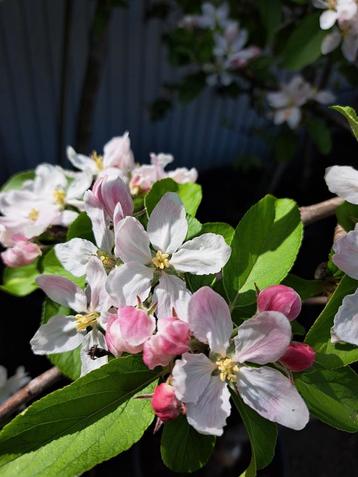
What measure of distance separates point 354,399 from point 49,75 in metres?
2.22

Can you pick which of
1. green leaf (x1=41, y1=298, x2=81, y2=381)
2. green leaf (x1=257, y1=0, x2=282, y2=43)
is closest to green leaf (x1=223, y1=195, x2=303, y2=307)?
green leaf (x1=41, y1=298, x2=81, y2=381)

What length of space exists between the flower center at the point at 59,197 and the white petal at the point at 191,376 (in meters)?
0.42

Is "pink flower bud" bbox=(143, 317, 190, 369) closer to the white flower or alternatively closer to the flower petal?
the flower petal

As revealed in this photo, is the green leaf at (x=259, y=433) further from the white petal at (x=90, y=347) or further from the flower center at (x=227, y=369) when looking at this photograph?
the white petal at (x=90, y=347)

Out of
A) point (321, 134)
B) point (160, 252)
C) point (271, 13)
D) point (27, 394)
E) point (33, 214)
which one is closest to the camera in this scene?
point (160, 252)

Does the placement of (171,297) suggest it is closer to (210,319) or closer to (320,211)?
(210,319)

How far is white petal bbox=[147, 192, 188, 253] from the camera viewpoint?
0.59 meters

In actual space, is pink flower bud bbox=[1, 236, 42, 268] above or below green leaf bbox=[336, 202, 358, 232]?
below

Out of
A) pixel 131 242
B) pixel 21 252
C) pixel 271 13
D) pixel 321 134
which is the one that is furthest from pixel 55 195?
pixel 321 134

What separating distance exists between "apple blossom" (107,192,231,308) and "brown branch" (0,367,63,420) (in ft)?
0.83

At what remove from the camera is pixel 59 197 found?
2.77ft

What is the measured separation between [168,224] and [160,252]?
0.11ft

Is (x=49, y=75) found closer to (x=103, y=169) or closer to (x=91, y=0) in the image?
(x=91, y=0)

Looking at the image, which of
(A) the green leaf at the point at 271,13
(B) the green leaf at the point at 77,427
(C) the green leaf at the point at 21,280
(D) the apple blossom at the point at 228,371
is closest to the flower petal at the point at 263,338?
(D) the apple blossom at the point at 228,371
